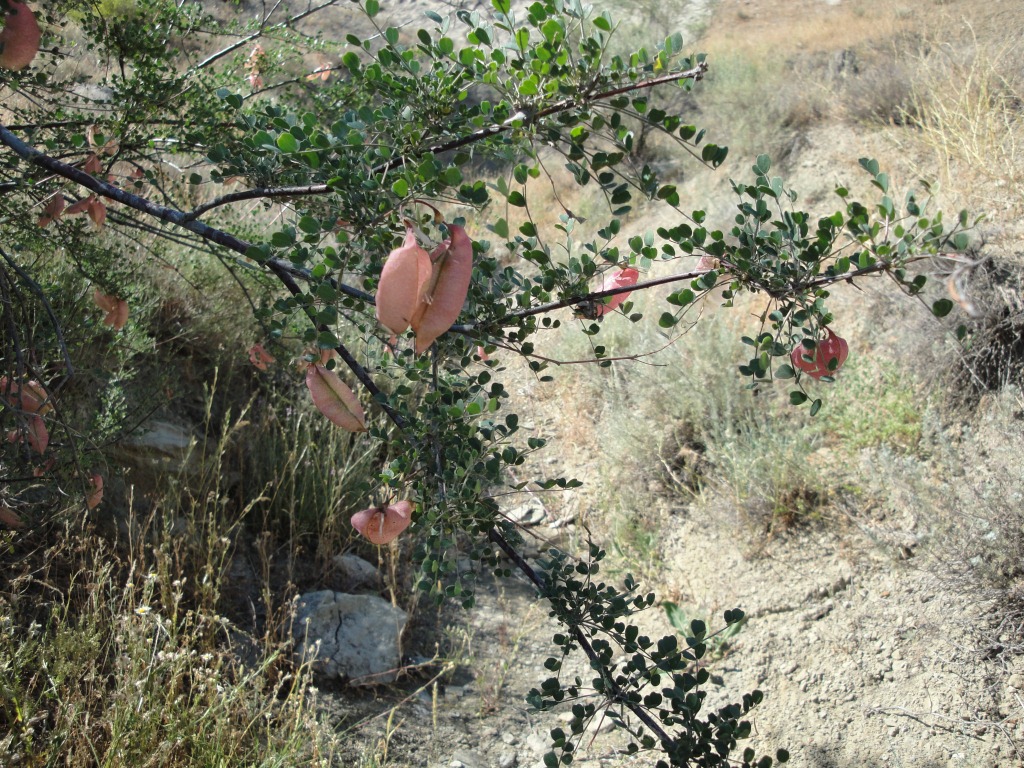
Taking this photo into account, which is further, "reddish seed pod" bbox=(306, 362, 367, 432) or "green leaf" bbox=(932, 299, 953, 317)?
"reddish seed pod" bbox=(306, 362, 367, 432)

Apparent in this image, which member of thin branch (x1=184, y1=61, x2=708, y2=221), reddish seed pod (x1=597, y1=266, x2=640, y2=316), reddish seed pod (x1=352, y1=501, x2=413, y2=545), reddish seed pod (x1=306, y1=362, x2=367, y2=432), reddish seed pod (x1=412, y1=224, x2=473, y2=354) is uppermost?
thin branch (x1=184, y1=61, x2=708, y2=221)

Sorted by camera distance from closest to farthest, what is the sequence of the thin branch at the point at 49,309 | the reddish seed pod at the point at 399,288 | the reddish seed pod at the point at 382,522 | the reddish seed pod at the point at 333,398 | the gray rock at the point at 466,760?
the reddish seed pod at the point at 399,288 < the reddish seed pod at the point at 333,398 < the reddish seed pod at the point at 382,522 < the thin branch at the point at 49,309 < the gray rock at the point at 466,760

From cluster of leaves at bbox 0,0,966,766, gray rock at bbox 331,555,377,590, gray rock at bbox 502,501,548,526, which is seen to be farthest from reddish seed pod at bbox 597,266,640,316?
gray rock at bbox 502,501,548,526

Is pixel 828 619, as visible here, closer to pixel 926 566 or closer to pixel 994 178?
pixel 926 566

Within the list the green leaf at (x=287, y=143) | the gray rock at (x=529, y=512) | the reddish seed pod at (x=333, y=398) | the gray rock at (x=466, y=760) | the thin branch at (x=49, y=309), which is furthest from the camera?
the gray rock at (x=529, y=512)

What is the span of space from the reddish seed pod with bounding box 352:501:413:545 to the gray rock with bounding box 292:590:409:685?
1.42 m

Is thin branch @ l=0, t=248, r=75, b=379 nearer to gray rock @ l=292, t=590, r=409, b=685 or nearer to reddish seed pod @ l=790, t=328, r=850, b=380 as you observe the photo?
reddish seed pod @ l=790, t=328, r=850, b=380

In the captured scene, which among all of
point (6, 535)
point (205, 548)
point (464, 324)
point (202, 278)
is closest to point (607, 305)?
point (464, 324)

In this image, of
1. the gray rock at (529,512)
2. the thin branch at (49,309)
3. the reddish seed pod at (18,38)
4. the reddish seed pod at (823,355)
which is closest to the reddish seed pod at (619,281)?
the reddish seed pod at (823,355)

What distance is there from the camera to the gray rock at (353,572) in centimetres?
286

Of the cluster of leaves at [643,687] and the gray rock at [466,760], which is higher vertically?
the cluster of leaves at [643,687]

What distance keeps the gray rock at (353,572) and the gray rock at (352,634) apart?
16cm

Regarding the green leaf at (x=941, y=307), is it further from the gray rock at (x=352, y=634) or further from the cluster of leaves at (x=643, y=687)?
the gray rock at (x=352, y=634)

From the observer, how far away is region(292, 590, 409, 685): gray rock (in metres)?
2.47
